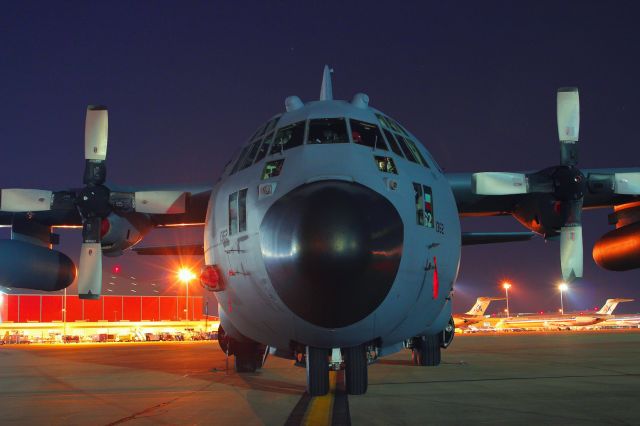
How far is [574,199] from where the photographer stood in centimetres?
1191

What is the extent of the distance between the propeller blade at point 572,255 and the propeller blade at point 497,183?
1182mm

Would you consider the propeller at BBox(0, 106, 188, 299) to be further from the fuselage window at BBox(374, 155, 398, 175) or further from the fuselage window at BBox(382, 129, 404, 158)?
the fuselage window at BBox(374, 155, 398, 175)

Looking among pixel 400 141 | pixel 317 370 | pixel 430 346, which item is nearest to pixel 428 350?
pixel 430 346

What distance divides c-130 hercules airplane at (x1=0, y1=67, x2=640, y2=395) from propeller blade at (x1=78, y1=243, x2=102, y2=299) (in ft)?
0.09

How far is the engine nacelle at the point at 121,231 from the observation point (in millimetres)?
12938

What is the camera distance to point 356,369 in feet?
28.0

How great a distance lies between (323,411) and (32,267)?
8.39 metres

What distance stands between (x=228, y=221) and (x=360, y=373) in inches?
111

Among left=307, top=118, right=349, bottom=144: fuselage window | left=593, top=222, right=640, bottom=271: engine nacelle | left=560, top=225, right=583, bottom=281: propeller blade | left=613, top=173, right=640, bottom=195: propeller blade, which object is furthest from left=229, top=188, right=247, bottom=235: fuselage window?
left=593, top=222, right=640, bottom=271: engine nacelle

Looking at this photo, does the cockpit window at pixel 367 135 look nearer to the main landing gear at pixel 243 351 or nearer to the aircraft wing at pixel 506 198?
the aircraft wing at pixel 506 198

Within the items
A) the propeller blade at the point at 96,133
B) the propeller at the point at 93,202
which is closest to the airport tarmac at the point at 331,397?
the propeller at the point at 93,202

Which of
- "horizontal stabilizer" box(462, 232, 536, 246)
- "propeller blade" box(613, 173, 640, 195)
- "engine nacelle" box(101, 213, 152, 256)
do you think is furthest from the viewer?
"horizontal stabilizer" box(462, 232, 536, 246)

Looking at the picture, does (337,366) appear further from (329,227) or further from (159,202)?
(159,202)

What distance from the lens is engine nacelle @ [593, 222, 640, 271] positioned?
1284 cm
